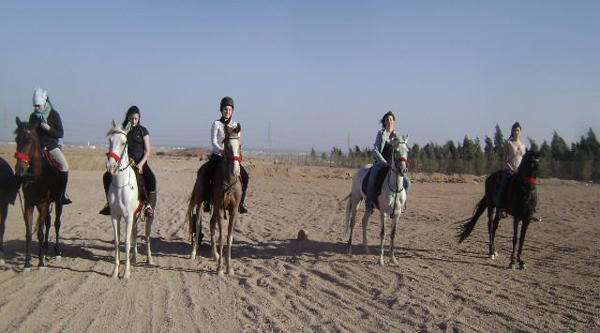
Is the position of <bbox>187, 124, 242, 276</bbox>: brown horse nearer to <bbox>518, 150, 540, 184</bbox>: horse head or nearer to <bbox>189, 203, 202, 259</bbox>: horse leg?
<bbox>189, 203, 202, 259</bbox>: horse leg

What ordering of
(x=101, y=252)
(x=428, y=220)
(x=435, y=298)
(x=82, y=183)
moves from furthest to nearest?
(x=82, y=183) → (x=428, y=220) → (x=101, y=252) → (x=435, y=298)

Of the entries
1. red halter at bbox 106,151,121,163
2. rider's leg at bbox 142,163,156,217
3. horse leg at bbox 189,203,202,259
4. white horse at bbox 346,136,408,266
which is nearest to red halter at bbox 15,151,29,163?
red halter at bbox 106,151,121,163

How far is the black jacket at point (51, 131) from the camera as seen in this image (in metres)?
7.35

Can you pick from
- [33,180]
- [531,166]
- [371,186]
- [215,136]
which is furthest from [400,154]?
[33,180]

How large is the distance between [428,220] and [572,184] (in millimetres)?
23523

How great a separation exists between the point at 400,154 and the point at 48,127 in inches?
244

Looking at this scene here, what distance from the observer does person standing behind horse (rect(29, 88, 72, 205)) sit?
285 inches

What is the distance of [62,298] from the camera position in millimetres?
5812

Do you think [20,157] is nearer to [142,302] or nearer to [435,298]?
[142,302]

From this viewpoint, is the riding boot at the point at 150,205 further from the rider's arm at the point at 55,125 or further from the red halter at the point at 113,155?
the rider's arm at the point at 55,125

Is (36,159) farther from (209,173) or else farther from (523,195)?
(523,195)

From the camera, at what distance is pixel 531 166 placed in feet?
26.6

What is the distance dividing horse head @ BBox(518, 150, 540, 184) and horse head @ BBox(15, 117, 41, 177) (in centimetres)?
880

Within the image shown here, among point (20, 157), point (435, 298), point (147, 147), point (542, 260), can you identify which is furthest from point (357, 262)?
point (20, 157)
